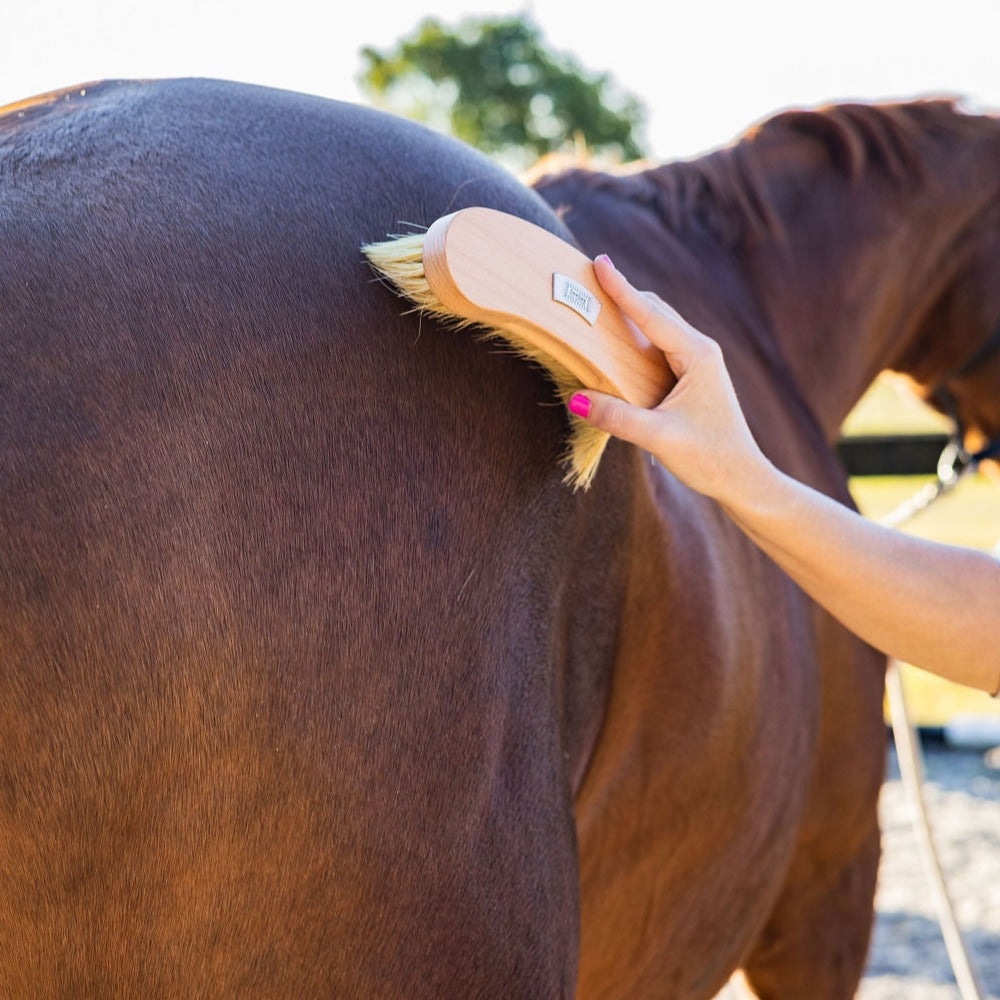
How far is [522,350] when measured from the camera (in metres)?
1.08

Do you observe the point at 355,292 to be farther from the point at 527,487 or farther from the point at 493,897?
the point at 493,897

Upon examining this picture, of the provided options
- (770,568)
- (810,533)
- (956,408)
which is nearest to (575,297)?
(810,533)

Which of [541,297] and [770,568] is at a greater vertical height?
[541,297]

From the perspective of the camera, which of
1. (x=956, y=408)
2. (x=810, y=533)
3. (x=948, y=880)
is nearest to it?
(x=810, y=533)

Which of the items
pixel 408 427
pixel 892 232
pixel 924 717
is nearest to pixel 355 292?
pixel 408 427

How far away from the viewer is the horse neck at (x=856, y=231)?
8.21 feet

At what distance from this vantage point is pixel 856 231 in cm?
264

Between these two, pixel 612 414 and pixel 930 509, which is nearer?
pixel 612 414

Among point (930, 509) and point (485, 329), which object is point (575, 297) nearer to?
point (485, 329)

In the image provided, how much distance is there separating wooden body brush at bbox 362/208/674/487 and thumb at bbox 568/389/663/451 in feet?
0.07

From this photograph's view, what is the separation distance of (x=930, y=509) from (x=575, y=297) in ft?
35.0

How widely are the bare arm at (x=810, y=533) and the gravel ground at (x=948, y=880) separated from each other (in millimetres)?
2701

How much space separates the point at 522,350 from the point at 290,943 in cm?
57

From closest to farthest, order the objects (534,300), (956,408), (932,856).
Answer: (534,300) < (932,856) < (956,408)
